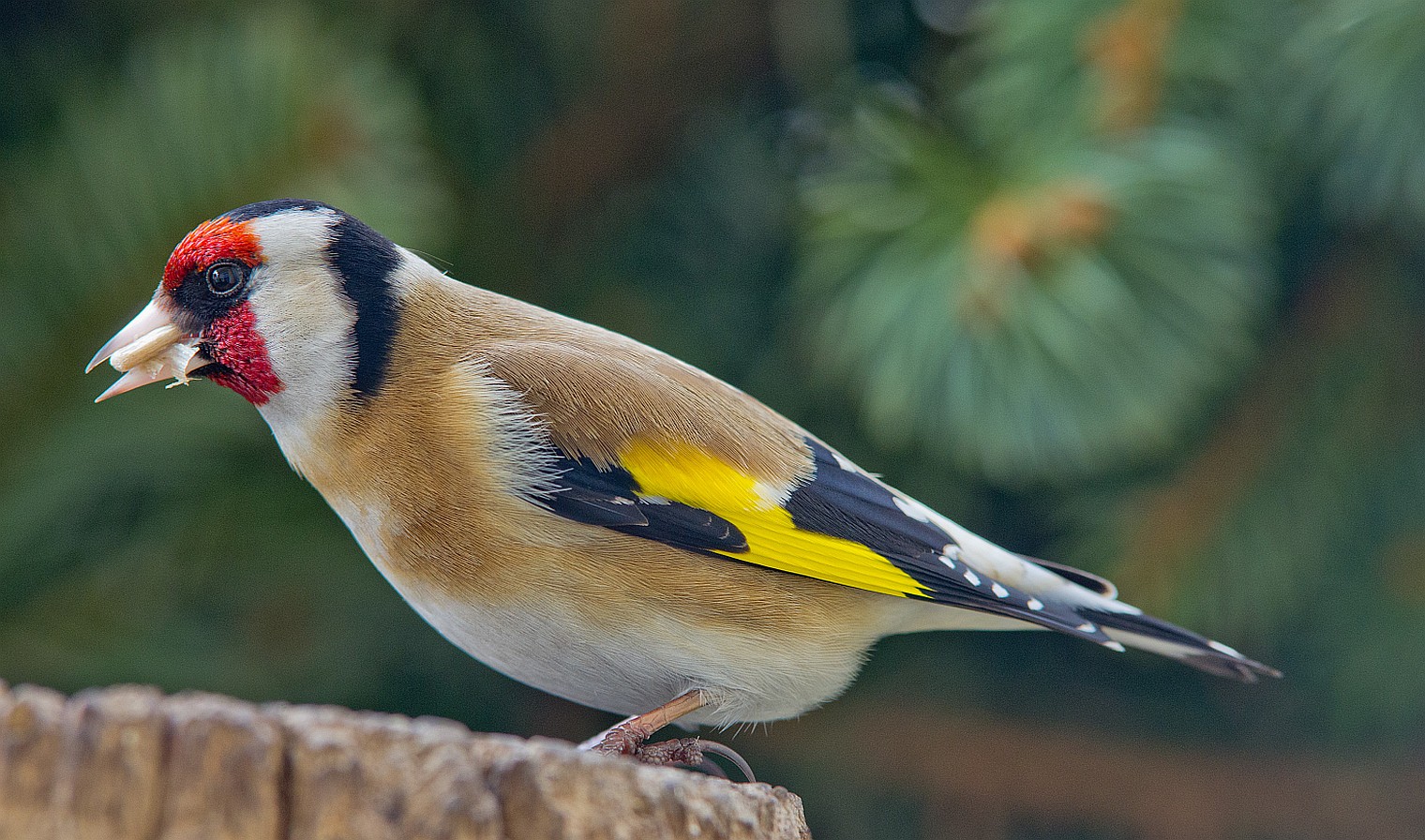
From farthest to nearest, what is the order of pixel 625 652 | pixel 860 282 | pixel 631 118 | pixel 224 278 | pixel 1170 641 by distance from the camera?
pixel 631 118
pixel 860 282
pixel 1170 641
pixel 224 278
pixel 625 652

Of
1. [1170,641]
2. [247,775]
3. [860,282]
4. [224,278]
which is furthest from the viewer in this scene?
[860,282]

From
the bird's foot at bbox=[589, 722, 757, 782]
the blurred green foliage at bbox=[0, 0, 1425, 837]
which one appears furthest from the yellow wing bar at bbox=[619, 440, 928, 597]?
the blurred green foliage at bbox=[0, 0, 1425, 837]

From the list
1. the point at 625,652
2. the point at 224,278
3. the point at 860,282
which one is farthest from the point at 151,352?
the point at 860,282

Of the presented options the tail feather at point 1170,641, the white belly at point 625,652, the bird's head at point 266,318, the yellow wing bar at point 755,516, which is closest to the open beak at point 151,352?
the bird's head at point 266,318

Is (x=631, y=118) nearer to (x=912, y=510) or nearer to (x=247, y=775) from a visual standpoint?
(x=912, y=510)

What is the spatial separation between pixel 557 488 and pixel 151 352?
591 millimetres

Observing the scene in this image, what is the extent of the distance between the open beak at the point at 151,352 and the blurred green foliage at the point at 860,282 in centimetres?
30

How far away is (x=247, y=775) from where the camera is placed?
1.01 m

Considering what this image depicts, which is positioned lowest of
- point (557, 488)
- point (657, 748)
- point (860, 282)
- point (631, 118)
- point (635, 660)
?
point (657, 748)

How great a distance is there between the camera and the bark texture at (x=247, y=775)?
997 millimetres

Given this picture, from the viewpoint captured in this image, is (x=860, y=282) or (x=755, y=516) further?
(x=860, y=282)

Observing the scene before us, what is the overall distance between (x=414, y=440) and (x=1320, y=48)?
179 cm

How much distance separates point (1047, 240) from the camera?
2.29 m

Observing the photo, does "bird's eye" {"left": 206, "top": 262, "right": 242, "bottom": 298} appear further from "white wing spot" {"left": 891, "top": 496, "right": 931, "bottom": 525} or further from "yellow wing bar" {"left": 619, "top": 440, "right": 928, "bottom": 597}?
"white wing spot" {"left": 891, "top": 496, "right": 931, "bottom": 525}
